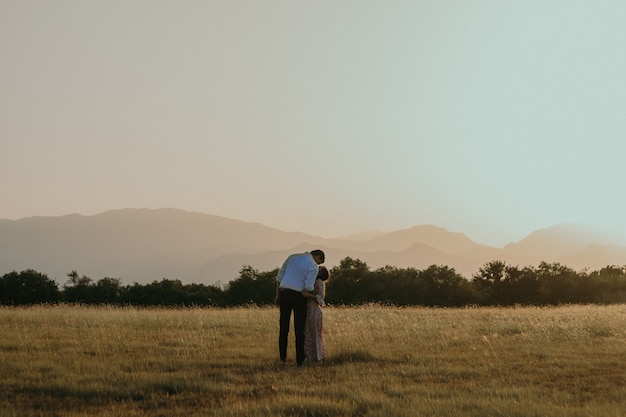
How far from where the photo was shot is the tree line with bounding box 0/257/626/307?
178 feet

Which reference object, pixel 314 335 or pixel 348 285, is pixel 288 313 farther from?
pixel 348 285

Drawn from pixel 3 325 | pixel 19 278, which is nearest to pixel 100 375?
pixel 3 325

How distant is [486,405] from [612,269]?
6246 centimetres

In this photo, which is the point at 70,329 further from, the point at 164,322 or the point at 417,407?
the point at 417,407

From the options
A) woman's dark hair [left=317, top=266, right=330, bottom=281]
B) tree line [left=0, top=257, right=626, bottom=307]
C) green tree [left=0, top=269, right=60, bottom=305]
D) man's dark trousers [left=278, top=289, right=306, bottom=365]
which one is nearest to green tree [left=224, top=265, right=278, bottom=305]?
tree line [left=0, top=257, right=626, bottom=307]

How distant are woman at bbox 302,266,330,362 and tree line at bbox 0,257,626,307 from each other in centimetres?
3843

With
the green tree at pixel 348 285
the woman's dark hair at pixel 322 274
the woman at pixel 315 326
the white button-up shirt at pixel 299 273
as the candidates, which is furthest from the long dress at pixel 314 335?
the green tree at pixel 348 285

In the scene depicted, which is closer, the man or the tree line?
the man

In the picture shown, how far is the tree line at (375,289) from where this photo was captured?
54250 mm

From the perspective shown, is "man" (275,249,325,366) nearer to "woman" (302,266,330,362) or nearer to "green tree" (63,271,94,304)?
"woman" (302,266,330,362)

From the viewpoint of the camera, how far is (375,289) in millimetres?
56344

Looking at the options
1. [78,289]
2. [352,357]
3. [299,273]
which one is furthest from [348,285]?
[299,273]

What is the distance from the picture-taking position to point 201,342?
1808cm

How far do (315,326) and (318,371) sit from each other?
5.73 ft
